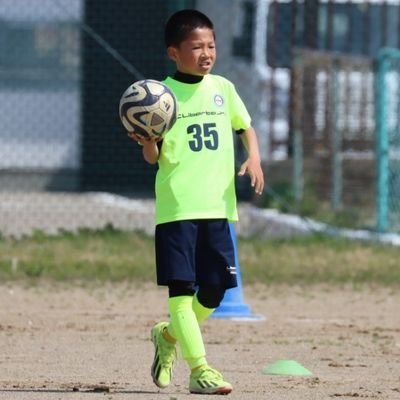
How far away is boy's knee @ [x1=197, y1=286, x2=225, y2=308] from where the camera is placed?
6.34 m

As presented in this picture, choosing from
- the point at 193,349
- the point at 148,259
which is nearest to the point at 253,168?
the point at 193,349

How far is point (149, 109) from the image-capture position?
6.20 metres

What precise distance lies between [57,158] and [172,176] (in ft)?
43.0

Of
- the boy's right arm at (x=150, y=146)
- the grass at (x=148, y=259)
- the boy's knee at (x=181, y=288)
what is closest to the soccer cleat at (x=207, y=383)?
the boy's knee at (x=181, y=288)

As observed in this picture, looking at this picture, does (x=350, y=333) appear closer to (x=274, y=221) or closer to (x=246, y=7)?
(x=274, y=221)

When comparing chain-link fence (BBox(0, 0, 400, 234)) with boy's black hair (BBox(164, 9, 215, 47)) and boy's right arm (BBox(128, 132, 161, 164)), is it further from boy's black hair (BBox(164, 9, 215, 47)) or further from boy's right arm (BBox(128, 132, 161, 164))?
boy's right arm (BBox(128, 132, 161, 164))

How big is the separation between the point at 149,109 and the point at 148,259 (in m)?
6.19

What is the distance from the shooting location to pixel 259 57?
1767cm

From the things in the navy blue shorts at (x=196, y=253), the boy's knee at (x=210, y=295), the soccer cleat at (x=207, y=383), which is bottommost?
the soccer cleat at (x=207, y=383)

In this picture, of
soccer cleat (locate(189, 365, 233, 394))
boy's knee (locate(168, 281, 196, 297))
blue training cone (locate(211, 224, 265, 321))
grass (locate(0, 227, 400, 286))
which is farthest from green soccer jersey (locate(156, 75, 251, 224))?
grass (locate(0, 227, 400, 286))

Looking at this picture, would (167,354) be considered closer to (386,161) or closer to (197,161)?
(197,161)

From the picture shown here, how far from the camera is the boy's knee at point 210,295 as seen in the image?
6.34 m

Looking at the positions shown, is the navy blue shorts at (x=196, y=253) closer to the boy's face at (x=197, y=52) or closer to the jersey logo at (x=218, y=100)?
the jersey logo at (x=218, y=100)

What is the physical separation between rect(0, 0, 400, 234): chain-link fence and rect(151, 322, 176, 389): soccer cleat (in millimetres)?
7998
